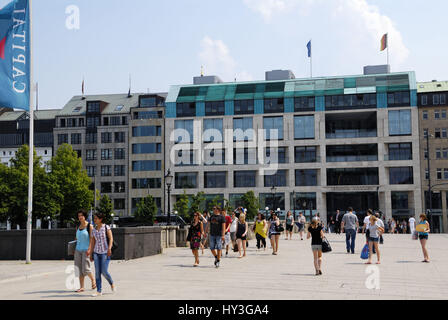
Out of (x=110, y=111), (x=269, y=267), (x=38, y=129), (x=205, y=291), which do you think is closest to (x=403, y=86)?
(x=110, y=111)

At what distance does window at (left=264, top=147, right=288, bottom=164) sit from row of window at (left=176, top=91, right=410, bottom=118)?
5516mm

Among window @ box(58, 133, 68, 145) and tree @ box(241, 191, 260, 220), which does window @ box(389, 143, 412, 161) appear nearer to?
tree @ box(241, 191, 260, 220)

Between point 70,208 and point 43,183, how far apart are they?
3968 mm

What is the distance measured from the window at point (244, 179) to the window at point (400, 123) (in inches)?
799

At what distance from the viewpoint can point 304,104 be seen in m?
85.0

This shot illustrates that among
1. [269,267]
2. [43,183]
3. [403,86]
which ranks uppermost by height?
[403,86]

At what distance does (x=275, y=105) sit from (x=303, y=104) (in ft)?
13.3

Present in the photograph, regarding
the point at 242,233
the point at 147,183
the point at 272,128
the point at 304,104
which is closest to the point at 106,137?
the point at 147,183

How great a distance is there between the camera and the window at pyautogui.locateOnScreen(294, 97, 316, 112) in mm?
84750

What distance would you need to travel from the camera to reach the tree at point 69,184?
63562 mm

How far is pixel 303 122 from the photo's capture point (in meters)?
85.5

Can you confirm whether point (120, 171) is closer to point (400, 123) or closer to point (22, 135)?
point (22, 135)
